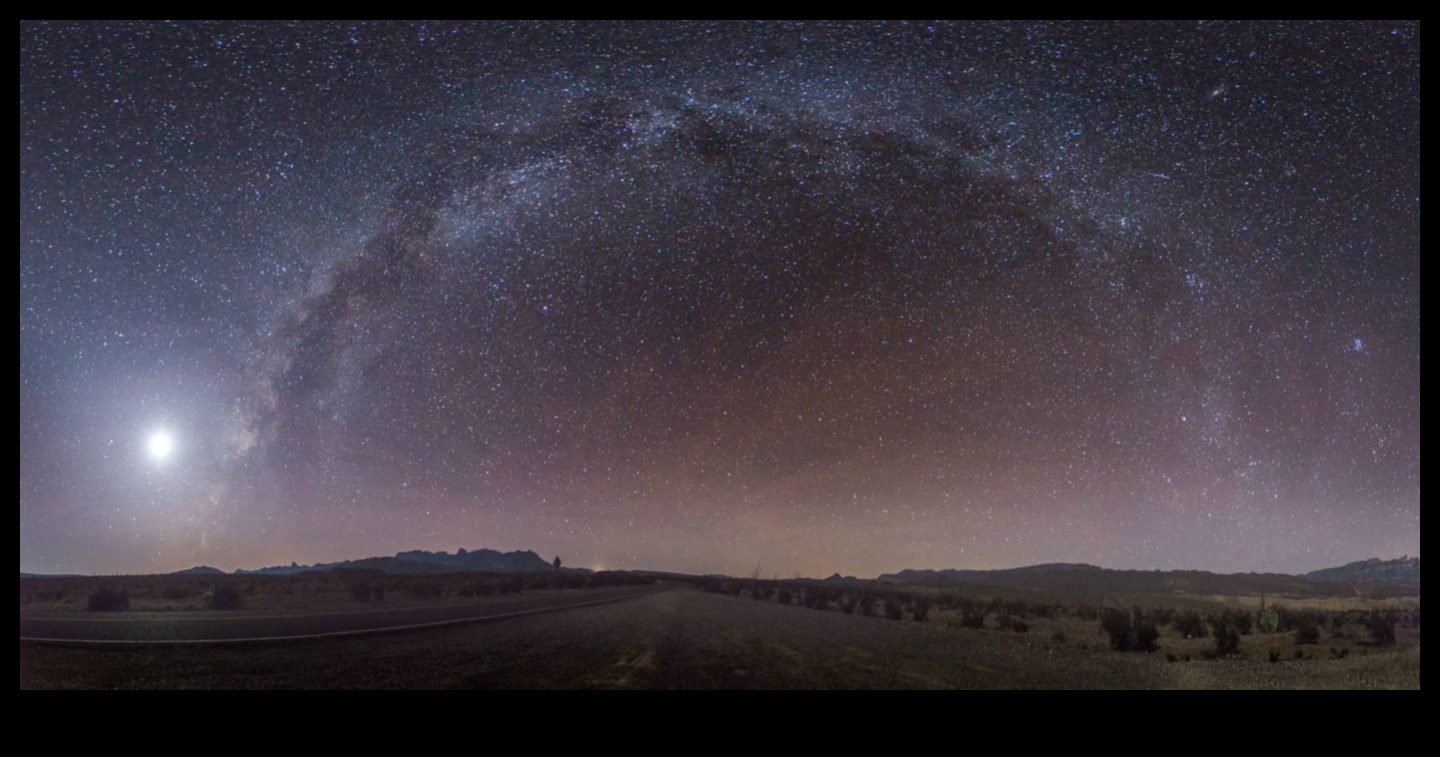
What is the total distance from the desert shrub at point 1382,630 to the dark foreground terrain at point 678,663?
0.57 meters

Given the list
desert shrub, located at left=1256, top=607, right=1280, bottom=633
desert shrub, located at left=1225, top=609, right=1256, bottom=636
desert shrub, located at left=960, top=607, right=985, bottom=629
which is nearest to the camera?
desert shrub, located at left=1256, top=607, right=1280, bottom=633

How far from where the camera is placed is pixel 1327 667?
15391 millimetres

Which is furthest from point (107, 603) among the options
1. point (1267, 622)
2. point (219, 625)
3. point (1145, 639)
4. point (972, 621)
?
point (1267, 622)

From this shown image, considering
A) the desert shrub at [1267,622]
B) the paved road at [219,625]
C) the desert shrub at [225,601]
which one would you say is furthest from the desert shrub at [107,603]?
the desert shrub at [1267,622]

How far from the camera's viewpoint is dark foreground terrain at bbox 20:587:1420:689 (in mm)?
11508

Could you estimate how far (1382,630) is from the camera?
72.4 ft

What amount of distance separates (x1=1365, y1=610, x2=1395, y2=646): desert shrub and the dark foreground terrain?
0.57 m

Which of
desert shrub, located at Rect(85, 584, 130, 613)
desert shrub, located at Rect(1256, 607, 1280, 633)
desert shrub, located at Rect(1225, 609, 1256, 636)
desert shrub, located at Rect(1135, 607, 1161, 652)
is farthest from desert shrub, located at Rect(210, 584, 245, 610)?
desert shrub, located at Rect(1256, 607, 1280, 633)

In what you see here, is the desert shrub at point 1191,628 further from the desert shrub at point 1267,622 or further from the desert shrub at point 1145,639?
the desert shrub at point 1145,639

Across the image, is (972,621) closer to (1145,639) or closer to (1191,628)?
(1191,628)

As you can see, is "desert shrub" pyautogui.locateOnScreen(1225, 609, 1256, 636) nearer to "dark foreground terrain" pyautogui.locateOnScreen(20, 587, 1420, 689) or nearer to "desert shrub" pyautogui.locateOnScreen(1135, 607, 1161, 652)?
"dark foreground terrain" pyautogui.locateOnScreen(20, 587, 1420, 689)

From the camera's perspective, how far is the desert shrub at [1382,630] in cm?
2058
